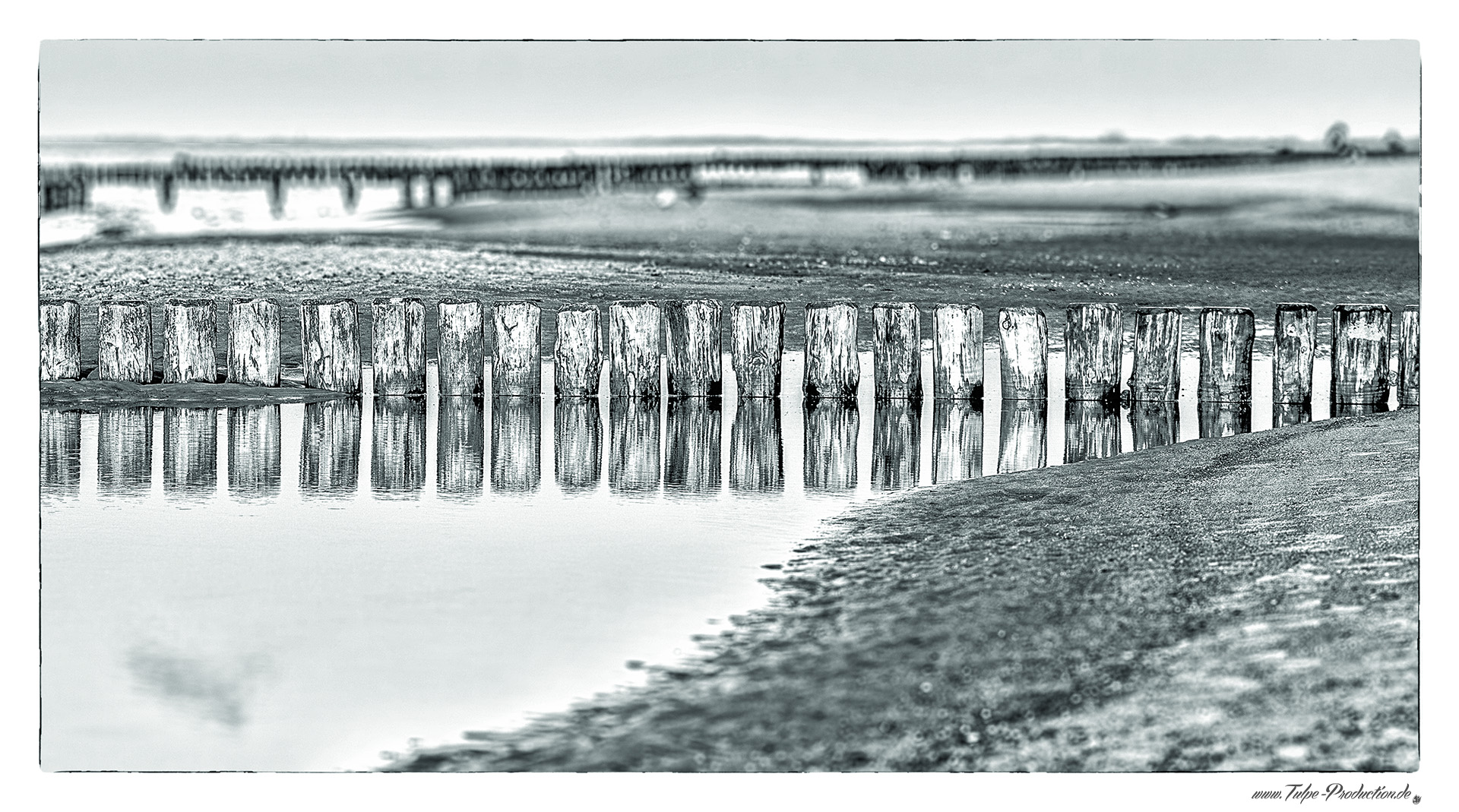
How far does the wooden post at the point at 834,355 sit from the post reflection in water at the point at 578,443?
1.22 meters

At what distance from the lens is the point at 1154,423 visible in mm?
8023

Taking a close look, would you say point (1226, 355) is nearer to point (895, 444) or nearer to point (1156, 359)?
point (1156, 359)

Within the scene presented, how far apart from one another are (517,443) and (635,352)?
1484mm

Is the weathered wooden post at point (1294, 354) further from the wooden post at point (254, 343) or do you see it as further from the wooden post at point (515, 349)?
the wooden post at point (254, 343)

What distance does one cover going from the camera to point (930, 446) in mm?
7359

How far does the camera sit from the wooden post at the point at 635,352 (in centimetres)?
879

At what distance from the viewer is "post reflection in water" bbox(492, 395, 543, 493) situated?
659 centimetres

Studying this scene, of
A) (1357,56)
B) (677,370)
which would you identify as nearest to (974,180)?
(677,370)

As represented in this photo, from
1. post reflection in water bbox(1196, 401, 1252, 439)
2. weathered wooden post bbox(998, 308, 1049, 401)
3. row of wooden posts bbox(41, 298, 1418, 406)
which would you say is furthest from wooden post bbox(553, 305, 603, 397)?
post reflection in water bbox(1196, 401, 1252, 439)

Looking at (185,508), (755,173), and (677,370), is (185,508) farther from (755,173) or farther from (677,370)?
(755,173)

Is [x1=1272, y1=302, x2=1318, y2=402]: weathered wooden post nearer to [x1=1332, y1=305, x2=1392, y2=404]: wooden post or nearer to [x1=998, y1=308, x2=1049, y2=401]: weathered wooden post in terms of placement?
[x1=1332, y1=305, x2=1392, y2=404]: wooden post

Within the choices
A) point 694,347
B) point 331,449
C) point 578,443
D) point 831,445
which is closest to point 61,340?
point 331,449

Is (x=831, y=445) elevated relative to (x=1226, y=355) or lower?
lower

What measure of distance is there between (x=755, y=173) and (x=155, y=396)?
359 centimetres
